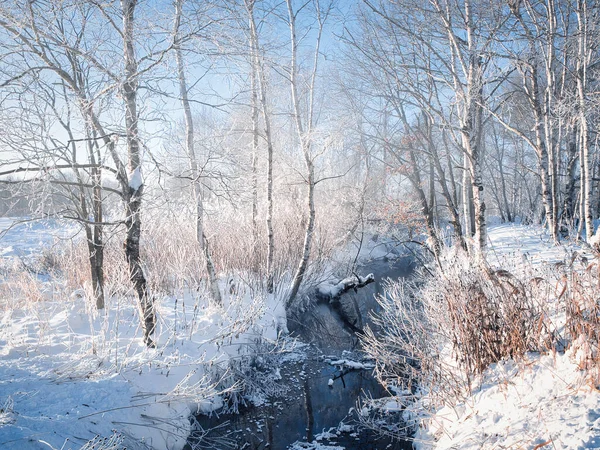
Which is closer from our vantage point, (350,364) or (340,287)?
(350,364)

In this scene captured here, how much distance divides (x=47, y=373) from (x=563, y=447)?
4383 mm

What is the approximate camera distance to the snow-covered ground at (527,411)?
2.30 meters

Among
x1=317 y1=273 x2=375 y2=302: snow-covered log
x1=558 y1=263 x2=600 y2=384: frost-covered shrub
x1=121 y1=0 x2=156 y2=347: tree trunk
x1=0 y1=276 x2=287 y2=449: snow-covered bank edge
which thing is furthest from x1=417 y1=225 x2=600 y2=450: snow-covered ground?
x1=317 y1=273 x2=375 y2=302: snow-covered log

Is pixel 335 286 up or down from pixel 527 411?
down

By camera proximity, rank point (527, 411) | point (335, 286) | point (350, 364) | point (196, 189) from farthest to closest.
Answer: point (335, 286) → point (350, 364) → point (196, 189) → point (527, 411)

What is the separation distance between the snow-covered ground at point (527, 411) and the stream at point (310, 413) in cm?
94

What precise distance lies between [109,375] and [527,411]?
3.87 m

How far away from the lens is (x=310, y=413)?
4.66 m

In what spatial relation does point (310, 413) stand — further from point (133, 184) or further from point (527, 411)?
point (133, 184)

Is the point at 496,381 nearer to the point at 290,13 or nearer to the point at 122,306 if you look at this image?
the point at 122,306

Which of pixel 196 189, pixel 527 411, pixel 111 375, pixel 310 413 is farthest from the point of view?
pixel 196 189

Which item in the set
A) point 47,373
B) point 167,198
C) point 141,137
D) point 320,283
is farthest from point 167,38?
point 320,283

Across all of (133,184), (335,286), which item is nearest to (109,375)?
(133,184)

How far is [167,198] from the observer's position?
4285 millimetres
